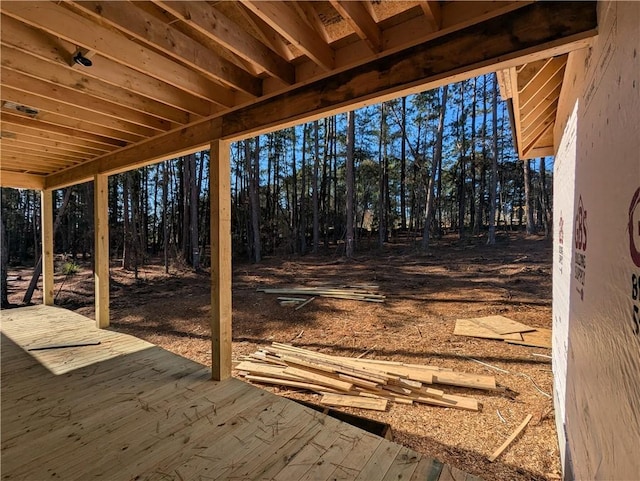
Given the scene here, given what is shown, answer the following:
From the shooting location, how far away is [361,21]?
1710mm

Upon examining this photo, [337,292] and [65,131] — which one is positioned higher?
[65,131]

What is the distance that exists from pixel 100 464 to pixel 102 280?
3729 mm

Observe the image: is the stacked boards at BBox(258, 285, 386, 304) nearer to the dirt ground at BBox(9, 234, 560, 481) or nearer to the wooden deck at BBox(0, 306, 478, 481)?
the dirt ground at BBox(9, 234, 560, 481)

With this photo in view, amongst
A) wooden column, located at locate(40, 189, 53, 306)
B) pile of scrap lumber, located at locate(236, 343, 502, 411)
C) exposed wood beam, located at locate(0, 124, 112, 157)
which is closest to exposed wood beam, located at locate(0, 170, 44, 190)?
wooden column, located at locate(40, 189, 53, 306)

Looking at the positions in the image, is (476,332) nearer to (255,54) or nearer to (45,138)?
(255,54)

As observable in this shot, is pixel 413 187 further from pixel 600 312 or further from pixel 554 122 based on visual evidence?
pixel 600 312

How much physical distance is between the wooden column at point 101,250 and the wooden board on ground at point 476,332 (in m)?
6.08

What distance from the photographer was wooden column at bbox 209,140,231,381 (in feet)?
10.5

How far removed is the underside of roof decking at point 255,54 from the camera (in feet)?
5.35

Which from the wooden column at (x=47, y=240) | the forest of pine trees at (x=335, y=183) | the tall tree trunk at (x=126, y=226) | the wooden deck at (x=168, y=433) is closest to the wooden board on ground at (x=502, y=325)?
the wooden deck at (x=168, y=433)

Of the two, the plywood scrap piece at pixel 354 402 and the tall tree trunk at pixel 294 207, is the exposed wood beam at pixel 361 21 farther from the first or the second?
the tall tree trunk at pixel 294 207

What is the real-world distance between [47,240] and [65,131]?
3708 millimetres

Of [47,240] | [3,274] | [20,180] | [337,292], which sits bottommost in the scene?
[337,292]

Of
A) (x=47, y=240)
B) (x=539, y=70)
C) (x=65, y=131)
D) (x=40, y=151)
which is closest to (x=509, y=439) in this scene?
(x=539, y=70)
